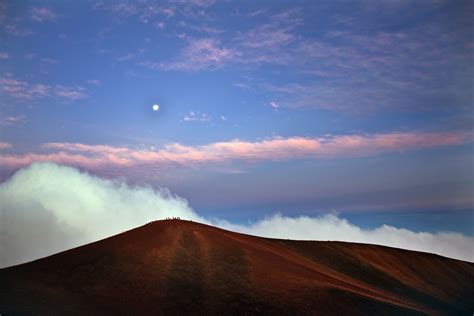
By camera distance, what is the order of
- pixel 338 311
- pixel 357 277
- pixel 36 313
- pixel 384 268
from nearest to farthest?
pixel 36 313, pixel 338 311, pixel 357 277, pixel 384 268

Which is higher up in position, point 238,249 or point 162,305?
point 238,249

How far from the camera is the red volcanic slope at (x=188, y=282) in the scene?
3997 cm

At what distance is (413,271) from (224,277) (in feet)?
167

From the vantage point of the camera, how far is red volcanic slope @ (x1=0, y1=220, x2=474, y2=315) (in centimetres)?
3997

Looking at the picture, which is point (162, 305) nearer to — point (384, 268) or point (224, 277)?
point (224, 277)

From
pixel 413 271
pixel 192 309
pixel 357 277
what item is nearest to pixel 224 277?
pixel 192 309

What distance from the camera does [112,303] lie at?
39.8 metres

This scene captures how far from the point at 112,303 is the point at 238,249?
20404 mm

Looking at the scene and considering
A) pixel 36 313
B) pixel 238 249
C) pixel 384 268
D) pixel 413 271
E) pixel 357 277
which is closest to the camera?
pixel 36 313

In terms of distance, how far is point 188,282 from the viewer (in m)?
45.9

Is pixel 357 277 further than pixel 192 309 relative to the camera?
Yes

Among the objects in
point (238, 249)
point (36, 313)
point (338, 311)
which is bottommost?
point (36, 313)

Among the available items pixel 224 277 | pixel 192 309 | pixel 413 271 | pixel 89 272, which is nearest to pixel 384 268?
pixel 413 271

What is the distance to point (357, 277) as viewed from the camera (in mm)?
66000
